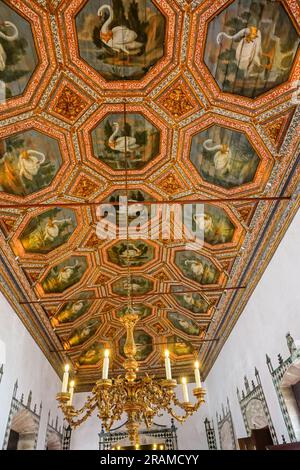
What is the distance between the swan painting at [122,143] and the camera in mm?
6250

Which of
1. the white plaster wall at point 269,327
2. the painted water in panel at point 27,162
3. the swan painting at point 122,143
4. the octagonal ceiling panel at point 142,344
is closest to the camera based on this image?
the painted water in panel at point 27,162

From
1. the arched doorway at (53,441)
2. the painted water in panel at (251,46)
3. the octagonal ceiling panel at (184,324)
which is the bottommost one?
the arched doorway at (53,441)

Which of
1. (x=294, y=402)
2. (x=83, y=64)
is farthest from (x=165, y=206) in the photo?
(x=294, y=402)

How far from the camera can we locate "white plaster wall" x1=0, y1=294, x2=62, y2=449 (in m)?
8.01

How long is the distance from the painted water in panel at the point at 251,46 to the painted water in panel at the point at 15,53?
2.61 metres

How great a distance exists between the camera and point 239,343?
10.4 m

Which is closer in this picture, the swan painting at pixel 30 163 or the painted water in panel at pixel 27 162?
the painted water in panel at pixel 27 162

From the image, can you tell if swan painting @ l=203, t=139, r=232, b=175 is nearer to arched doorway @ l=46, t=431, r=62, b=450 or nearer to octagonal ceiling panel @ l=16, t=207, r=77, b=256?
octagonal ceiling panel @ l=16, t=207, r=77, b=256

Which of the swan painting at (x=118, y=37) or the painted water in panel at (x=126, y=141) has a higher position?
the painted water in panel at (x=126, y=141)

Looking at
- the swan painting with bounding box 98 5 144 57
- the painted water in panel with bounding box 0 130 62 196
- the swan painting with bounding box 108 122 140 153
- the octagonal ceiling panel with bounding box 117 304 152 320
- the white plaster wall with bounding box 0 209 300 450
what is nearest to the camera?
the swan painting with bounding box 98 5 144 57

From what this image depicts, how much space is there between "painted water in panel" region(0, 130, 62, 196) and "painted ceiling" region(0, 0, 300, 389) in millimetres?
24

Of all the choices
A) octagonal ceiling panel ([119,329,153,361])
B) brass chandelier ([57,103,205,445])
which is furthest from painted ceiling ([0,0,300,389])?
octagonal ceiling panel ([119,329,153,361])

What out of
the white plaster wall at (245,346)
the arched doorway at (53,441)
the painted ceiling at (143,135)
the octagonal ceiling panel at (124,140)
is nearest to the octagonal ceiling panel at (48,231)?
the painted ceiling at (143,135)

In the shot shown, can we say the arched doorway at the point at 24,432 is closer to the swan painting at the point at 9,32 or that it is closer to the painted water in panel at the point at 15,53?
the painted water in panel at the point at 15,53
